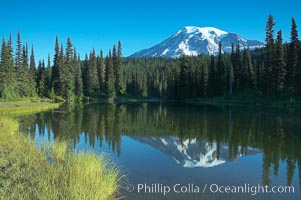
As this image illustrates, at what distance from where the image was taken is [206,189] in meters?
11.1

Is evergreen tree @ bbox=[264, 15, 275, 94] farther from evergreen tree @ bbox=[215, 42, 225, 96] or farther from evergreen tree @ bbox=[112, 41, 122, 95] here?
evergreen tree @ bbox=[112, 41, 122, 95]

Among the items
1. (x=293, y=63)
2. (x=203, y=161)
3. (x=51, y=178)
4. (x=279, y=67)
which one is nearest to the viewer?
(x=51, y=178)

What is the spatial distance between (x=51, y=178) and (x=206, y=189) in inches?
212

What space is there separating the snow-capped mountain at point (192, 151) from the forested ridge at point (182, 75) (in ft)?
162

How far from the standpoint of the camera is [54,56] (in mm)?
102500

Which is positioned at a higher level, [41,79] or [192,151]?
[41,79]

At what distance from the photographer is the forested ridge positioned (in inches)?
2694

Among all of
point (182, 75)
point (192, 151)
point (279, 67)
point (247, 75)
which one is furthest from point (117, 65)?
point (192, 151)

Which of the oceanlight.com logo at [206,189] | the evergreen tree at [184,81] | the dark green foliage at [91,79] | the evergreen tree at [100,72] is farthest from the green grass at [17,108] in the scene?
the evergreen tree at [100,72]

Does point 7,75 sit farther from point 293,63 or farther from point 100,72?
point 293,63

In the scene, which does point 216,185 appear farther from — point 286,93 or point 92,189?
point 286,93

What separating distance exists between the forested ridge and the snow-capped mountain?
4935 cm

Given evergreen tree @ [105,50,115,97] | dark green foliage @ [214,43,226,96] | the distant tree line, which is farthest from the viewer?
evergreen tree @ [105,50,115,97]

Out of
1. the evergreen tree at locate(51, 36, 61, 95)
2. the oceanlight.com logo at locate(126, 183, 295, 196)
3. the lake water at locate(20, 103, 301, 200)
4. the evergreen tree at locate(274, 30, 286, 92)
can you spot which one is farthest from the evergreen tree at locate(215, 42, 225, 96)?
the oceanlight.com logo at locate(126, 183, 295, 196)
